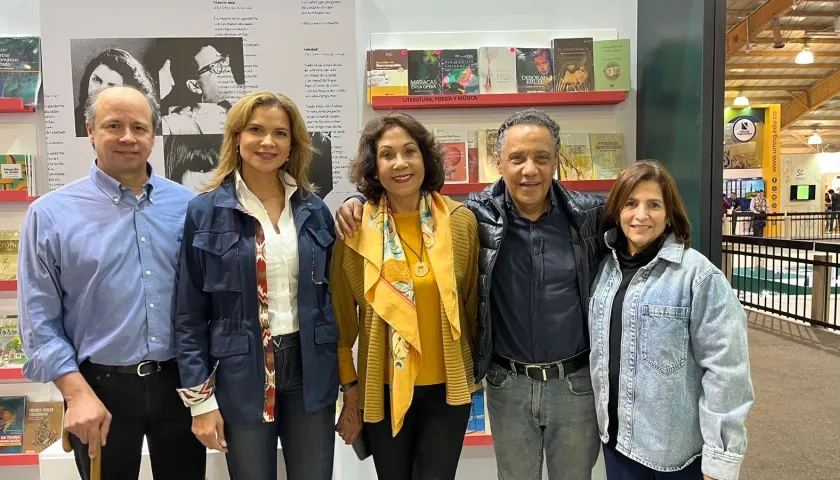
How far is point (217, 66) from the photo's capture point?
2.79 metres

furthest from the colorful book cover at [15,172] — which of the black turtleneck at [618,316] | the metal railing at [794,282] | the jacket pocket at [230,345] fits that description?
the metal railing at [794,282]

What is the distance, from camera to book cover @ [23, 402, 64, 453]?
2822mm

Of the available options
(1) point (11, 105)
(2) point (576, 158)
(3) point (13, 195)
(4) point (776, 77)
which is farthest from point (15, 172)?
(4) point (776, 77)

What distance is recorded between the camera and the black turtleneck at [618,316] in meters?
1.73

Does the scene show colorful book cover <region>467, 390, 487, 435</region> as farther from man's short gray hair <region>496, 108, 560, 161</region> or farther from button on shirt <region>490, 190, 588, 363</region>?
man's short gray hair <region>496, 108, 560, 161</region>

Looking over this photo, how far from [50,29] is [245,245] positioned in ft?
6.56

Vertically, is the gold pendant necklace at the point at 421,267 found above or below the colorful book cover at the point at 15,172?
below

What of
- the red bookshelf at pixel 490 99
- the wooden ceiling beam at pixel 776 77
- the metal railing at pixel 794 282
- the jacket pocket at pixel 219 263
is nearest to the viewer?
the jacket pocket at pixel 219 263

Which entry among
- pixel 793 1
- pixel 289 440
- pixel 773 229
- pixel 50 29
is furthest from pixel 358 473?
pixel 773 229

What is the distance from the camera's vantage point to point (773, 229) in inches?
567

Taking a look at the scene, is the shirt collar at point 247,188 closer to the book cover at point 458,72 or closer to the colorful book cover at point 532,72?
the book cover at point 458,72

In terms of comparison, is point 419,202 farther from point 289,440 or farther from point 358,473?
point 358,473

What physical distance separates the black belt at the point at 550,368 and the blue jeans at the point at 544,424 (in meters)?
0.01

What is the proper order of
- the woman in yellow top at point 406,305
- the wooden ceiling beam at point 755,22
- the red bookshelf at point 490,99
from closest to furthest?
→ the woman in yellow top at point 406,305 < the red bookshelf at point 490,99 < the wooden ceiling beam at point 755,22
